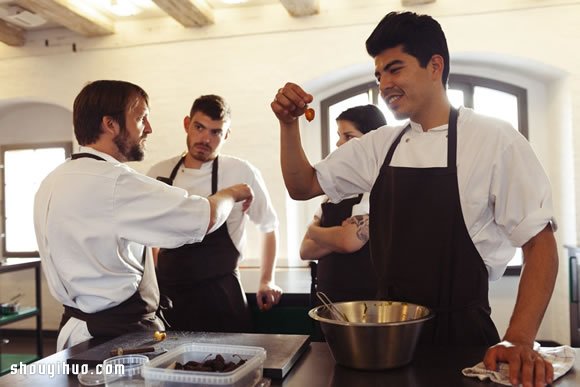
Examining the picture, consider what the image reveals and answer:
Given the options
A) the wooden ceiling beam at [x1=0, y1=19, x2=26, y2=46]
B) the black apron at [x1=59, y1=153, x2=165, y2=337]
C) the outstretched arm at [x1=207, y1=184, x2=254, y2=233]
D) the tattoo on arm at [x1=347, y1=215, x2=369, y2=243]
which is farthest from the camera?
the wooden ceiling beam at [x1=0, y1=19, x2=26, y2=46]

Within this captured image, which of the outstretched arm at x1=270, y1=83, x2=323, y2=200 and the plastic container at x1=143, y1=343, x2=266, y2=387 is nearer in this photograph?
the plastic container at x1=143, y1=343, x2=266, y2=387

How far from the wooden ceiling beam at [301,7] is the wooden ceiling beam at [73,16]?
Result: 1.58m

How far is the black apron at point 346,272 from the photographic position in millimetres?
2182

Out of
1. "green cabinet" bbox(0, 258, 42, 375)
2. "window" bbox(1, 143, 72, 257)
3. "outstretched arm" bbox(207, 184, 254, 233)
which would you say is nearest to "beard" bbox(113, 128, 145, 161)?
"outstretched arm" bbox(207, 184, 254, 233)

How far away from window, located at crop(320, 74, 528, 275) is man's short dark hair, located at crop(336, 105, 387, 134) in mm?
2218

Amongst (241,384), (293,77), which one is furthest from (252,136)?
(241,384)

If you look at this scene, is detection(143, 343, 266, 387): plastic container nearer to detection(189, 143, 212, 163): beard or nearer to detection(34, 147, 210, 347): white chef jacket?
detection(34, 147, 210, 347): white chef jacket

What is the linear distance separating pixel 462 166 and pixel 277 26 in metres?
3.28

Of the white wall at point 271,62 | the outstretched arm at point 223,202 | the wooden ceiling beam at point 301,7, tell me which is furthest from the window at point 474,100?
the outstretched arm at point 223,202

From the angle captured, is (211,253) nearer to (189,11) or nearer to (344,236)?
(344,236)

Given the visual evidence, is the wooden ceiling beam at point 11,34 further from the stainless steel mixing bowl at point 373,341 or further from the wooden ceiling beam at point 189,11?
the stainless steel mixing bowl at point 373,341

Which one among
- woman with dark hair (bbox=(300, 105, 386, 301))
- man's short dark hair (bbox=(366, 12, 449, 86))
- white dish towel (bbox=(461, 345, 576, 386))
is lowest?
white dish towel (bbox=(461, 345, 576, 386))

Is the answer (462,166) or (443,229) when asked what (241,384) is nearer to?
(443,229)

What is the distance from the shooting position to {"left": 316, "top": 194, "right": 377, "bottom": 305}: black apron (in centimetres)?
218
